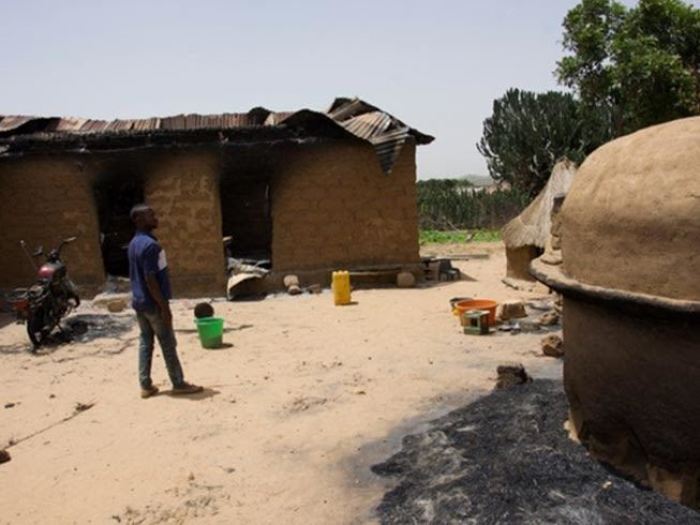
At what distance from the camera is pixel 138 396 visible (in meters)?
6.05

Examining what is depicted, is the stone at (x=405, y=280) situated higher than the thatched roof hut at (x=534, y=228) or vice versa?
the thatched roof hut at (x=534, y=228)

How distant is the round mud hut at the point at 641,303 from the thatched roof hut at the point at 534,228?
24.0 ft

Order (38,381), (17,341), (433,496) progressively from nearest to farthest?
(433,496), (38,381), (17,341)

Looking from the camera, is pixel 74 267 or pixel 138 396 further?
pixel 74 267

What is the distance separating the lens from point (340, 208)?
11844 mm

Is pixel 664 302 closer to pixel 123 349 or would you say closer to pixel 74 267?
pixel 123 349

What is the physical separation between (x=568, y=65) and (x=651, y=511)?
12.4m

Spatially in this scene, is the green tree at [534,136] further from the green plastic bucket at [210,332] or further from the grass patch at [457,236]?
the green plastic bucket at [210,332]

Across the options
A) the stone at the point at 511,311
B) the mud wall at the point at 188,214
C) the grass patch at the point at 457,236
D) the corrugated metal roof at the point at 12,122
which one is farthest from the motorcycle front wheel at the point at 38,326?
the grass patch at the point at 457,236

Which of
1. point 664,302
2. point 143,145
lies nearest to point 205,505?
point 664,302

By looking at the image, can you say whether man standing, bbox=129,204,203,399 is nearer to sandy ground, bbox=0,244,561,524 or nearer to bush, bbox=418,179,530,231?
sandy ground, bbox=0,244,561,524

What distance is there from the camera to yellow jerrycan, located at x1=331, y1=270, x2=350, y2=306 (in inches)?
414

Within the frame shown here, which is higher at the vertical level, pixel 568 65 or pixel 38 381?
pixel 568 65

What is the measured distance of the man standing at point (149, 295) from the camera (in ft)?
18.8
